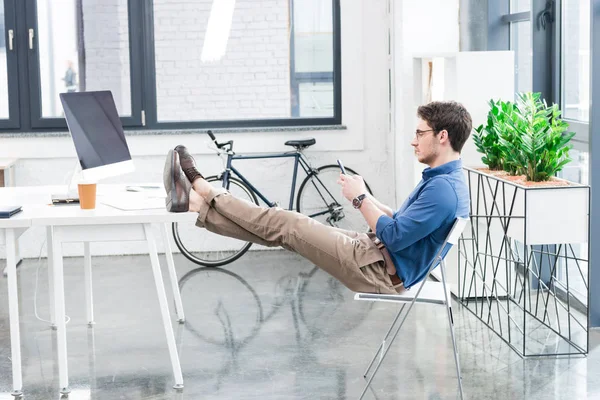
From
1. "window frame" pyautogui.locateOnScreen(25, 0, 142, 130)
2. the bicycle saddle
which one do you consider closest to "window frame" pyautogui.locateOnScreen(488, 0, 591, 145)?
the bicycle saddle

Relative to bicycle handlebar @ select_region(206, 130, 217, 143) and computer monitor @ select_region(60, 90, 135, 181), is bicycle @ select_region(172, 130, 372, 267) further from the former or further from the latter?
computer monitor @ select_region(60, 90, 135, 181)

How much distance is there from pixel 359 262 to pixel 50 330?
2042 mm

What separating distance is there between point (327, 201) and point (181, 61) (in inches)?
61.1

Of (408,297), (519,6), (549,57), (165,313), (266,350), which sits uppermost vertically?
(519,6)

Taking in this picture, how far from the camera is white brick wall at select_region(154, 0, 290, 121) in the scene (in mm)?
7207

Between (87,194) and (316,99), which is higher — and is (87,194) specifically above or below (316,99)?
below

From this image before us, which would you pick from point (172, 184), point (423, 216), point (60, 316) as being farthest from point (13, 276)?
point (423, 216)

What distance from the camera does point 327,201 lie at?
7.27 meters

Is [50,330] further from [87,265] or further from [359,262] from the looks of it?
[359,262]

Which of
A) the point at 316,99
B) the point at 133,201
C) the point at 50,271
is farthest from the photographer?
the point at 316,99

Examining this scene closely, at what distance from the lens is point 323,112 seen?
24.4ft

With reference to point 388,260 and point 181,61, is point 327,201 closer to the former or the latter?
point 181,61

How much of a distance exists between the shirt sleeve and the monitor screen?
61.9 inches

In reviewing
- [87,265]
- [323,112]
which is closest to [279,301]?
[87,265]
